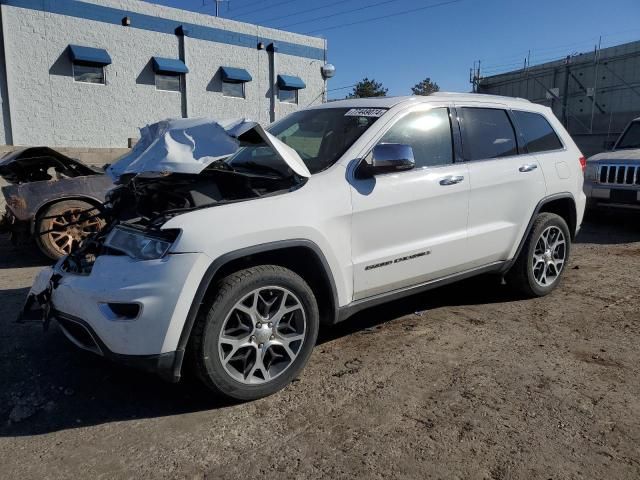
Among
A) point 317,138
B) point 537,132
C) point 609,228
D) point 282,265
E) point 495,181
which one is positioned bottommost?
point 609,228

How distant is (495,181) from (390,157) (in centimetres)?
137

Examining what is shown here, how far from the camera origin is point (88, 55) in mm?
14555

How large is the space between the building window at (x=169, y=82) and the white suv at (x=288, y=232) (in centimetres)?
1347

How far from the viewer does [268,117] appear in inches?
781

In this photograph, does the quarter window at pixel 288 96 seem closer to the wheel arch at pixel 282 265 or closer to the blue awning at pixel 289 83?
the blue awning at pixel 289 83

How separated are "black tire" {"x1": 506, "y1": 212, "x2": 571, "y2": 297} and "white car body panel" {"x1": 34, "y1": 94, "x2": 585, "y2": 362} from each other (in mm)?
161

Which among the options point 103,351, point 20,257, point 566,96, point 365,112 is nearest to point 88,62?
point 20,257

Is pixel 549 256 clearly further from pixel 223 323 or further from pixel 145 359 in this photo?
pixel 145 359

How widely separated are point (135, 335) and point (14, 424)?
949 millimetres

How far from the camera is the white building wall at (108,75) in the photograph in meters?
13.9

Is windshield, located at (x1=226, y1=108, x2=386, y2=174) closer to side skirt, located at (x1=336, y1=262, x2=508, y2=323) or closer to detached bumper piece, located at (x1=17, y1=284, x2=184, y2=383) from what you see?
side skirt, located at (x1=336, y1=262, x2=508, y2=323)

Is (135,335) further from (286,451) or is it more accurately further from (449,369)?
(449,369)

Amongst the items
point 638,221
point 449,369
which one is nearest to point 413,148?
point 449,369

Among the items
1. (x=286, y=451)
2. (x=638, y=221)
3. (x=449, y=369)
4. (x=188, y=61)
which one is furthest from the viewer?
(x=188, y=61)
